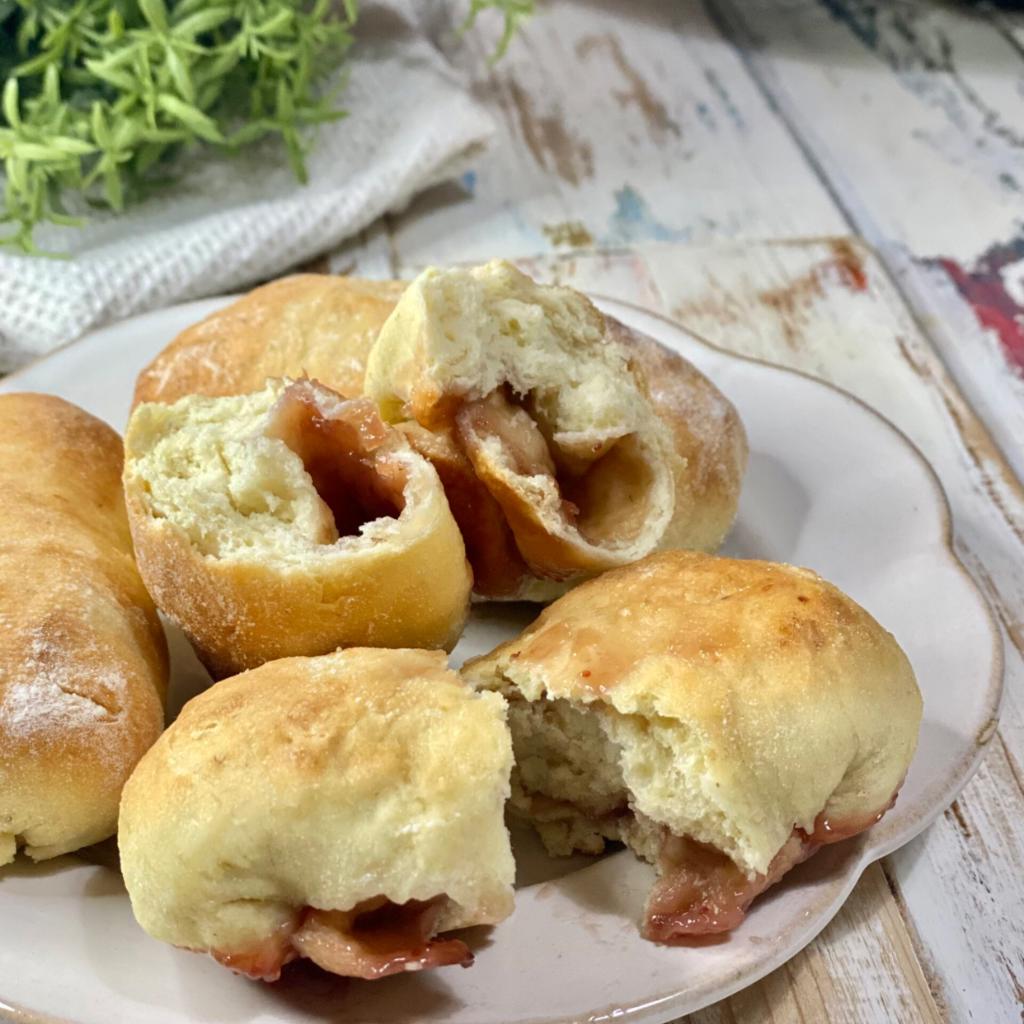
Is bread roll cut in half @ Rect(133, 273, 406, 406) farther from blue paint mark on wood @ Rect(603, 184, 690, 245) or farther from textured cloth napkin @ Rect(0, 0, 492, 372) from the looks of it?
blue paint mark on wood @ Rect(603, 184, 690, 245)

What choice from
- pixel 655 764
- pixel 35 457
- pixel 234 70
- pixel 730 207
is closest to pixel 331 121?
pixel 234 70

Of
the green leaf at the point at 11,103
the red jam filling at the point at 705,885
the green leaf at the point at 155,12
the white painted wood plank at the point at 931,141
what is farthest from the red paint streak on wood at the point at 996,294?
the green leaf at the point at 11,103

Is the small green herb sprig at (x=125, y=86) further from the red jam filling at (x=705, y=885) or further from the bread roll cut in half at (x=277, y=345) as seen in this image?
the red jam filling at (x=705, y=885)

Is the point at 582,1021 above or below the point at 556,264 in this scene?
above

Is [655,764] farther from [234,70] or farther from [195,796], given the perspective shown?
[234,70]

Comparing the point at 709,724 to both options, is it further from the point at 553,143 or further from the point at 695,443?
the point at 553,143

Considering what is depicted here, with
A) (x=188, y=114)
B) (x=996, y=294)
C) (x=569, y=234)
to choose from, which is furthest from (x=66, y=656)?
(x=996, y=294)

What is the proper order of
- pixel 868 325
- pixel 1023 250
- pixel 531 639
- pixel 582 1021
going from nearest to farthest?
pixel 582 1021
pixel 531 639
pixel 868 325
pixel 1023 250
